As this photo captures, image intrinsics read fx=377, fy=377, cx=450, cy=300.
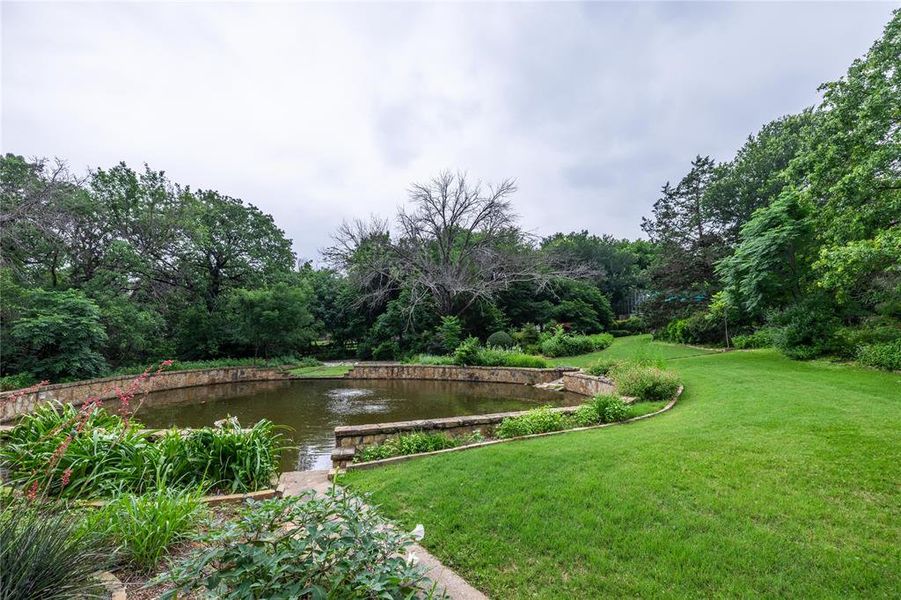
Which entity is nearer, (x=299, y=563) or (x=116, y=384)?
(x=299, y=563)

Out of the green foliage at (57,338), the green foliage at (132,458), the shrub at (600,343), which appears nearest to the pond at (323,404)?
the green foliage at (132,458)

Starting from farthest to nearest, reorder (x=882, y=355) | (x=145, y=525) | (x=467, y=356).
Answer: (x=467, y=356), (x=882, y=355), (x=145, y=525)

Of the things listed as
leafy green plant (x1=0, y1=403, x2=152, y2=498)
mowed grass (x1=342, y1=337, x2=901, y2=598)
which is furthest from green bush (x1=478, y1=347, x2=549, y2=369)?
leafy green plant (x1=0, y1=403, x2=152, y2=498)

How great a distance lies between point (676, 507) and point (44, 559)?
380 centimetres

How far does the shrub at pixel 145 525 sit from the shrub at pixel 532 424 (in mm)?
3873

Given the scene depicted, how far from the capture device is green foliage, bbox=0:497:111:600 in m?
1.66

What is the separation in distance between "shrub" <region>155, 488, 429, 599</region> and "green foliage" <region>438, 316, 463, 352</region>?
550 inches

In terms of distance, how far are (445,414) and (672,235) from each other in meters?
19.6

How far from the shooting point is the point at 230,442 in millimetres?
4234

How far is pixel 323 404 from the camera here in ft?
29.8

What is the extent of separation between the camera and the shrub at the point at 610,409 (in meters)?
5.95

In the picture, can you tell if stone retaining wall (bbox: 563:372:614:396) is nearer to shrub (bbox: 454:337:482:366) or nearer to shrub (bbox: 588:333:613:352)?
shrub (bbox: 454:337:482:366)

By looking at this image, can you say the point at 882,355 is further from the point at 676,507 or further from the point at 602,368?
the point at 676,507

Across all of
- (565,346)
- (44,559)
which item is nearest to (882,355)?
(565,346)
